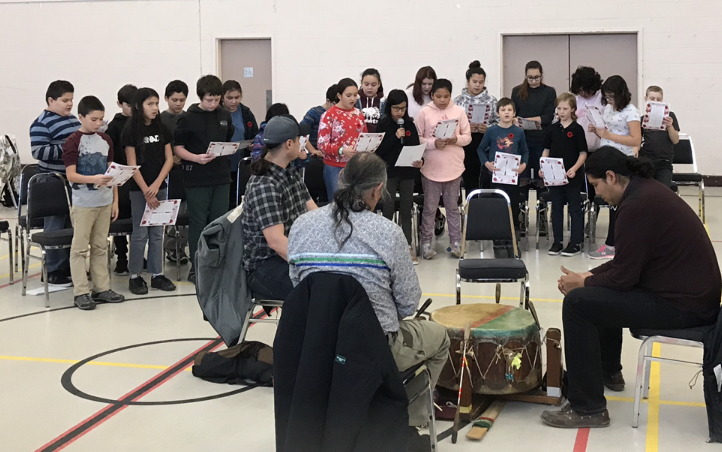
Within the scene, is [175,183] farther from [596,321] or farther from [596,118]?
[596,321]

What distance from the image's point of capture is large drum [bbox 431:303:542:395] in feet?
11.8

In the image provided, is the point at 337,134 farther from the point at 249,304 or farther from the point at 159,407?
the point at 159,407

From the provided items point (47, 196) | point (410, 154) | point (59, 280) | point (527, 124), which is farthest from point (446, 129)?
point (59, 280)

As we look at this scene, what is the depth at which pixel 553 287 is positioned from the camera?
20.0ft

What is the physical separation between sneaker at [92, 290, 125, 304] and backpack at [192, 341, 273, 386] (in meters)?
1.81

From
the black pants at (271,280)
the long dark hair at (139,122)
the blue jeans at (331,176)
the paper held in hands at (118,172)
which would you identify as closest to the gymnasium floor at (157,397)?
the black pants at (271,280)

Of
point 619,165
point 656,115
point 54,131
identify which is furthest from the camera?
point 656,115

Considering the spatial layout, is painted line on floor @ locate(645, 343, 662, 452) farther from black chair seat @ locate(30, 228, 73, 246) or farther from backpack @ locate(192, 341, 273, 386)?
black chair seat @ locate(30, 228, 73, 246)

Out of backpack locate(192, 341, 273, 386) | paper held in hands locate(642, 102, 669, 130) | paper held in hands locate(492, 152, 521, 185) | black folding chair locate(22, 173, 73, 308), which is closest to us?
backpack locate(192, 341, 273, 386)

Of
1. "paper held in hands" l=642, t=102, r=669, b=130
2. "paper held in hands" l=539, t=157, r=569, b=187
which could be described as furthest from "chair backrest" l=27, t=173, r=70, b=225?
"paper held in hands" l=642, t=102, r=669, b=130

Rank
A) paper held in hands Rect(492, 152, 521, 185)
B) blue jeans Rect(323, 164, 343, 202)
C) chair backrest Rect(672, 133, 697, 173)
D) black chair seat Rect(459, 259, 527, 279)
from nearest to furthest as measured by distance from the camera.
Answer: black chair seat Rect(459, 259, 527, 279) < blue jeans Rect(323, 164, 343, 202) < paper held in hands Rect(492, 152, 521, 185) < chair backrest Rect(672, 133, 697, 173)

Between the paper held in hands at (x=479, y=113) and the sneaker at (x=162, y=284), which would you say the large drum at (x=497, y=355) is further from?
the paper held in hands at (x=479, y=113)

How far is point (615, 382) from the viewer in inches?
154

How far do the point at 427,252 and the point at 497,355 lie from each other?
3.70 m
